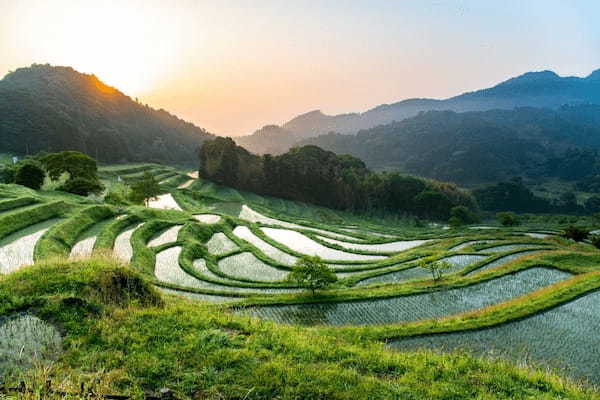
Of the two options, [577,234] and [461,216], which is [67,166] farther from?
[461,216]

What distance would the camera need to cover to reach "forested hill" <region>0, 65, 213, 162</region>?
91.6 m

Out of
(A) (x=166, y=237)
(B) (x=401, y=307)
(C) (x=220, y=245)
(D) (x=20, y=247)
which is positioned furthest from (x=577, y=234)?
(D) (x=20, y=247)

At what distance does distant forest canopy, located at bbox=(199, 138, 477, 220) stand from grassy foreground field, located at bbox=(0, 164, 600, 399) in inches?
1970

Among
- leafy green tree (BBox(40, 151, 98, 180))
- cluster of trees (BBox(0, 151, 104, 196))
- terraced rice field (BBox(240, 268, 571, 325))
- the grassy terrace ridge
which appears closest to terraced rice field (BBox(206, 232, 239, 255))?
terraced rice field (BBox(240, 268, 571, 325))

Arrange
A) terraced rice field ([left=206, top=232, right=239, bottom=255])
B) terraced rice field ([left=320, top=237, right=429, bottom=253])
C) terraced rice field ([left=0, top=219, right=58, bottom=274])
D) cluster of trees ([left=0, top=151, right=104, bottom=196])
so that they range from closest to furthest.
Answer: terraced rice field ([left=0, top=219, right=58, bottom=274]), terraced rice field ([left=206, top=232, right=239, bottom=255]), terraced rice field ([left=320, top=237, right=429, bottom=253]), cluster of trees ([left=0, top=151, right=104, bottom=196])

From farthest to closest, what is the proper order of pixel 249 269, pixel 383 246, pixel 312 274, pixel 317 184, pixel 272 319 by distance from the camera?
pixel 317 184 < pixel 383 246 < pixel 249 269 < pixel 312 274 < pixel 272 319

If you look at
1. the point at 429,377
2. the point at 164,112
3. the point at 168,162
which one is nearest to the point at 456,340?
the point at 429,377

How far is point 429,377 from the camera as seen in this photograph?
7262 mm

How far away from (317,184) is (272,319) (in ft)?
219

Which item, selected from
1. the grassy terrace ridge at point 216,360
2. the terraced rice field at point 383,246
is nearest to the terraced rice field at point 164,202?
the terraced rice field at point 383,246

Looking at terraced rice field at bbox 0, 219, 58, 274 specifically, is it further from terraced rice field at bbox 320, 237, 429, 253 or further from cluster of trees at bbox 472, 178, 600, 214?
cluster of trees at bbox 472, 178, 600, 214

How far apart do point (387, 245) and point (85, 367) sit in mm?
29536

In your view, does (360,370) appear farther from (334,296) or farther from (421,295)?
(421,295)

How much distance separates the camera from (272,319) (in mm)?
13844
